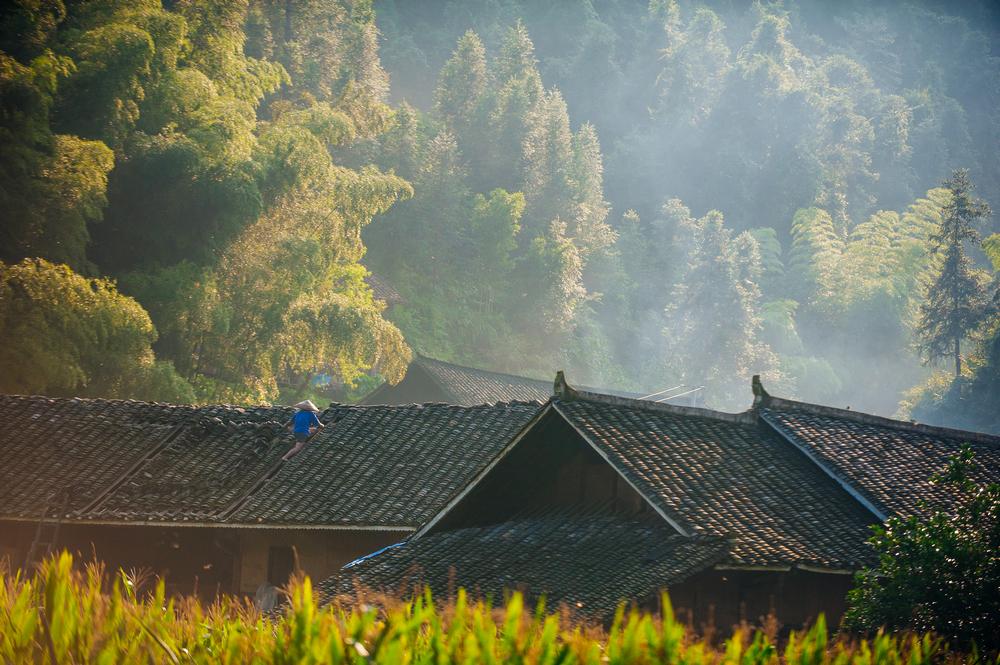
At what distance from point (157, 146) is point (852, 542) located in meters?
19.0

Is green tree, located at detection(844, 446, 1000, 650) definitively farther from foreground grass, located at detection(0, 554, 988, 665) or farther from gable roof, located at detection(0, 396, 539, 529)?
gable roof, located at detection(0, 396, 539, 529)

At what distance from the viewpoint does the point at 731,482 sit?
1595 centimetres

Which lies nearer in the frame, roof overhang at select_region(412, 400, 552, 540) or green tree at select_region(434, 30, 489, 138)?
roof overhang at select_region(412, 400, 552, 540)

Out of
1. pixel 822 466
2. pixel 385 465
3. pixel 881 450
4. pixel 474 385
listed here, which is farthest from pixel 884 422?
pixel 474 385

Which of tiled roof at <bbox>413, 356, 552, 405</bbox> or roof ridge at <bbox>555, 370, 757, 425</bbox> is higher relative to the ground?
tiled roof at <bbox>413, 356, 552, 405</bbox>

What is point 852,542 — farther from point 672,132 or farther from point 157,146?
point 672,132

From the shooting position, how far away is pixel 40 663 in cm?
634

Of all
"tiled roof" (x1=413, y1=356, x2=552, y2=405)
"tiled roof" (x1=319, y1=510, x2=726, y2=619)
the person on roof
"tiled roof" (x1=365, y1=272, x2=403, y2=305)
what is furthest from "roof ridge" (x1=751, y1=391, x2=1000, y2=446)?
"tiled roof" (x1=365, y1=272, x2=403, y2=305)

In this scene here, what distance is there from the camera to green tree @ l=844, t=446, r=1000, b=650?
37.9 ft

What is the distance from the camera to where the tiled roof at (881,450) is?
16781mm

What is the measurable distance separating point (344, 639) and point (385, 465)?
42.8 ft

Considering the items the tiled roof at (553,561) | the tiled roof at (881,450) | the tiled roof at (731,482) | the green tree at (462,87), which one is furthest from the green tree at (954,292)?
the tiled roof at (553,561)

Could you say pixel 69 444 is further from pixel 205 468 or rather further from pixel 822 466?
pixel 822 466

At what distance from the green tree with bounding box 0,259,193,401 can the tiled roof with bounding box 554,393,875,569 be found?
488 inches
